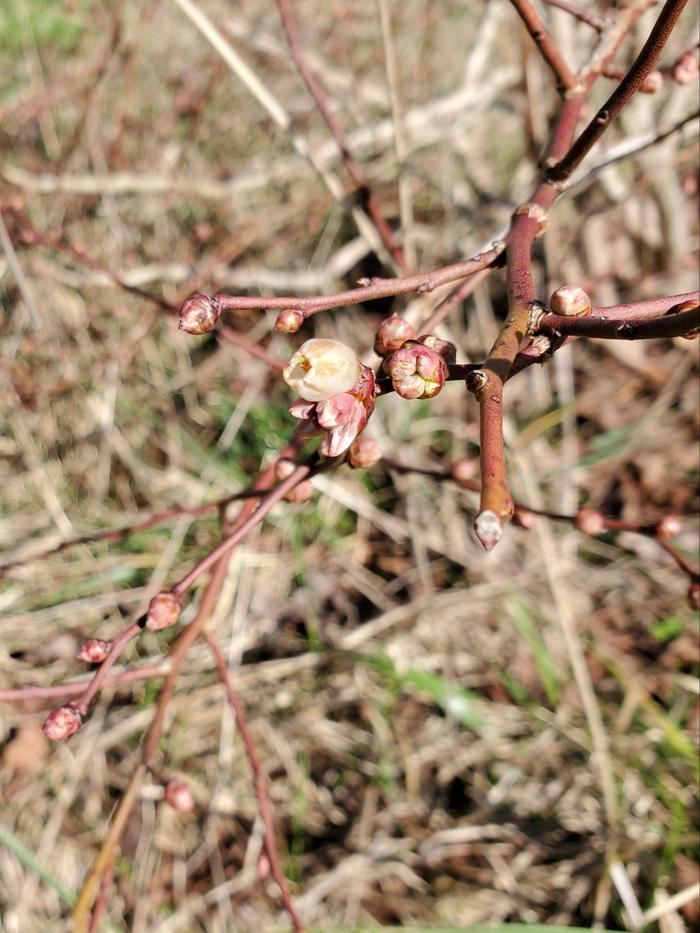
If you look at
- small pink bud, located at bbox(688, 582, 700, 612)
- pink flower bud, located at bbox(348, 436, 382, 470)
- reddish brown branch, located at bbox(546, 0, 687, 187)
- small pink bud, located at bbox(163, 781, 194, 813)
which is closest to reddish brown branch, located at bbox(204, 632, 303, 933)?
small pink bud, located at bbox(163, 781, 194, 813)

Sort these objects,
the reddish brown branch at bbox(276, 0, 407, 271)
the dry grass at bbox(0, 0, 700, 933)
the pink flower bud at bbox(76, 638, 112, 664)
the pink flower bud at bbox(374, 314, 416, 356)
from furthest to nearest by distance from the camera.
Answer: the dry grass at bbox(0, 0, 700, 933), the reddish brown branch at bbox(276, 0, 407, 271), the pink flower bud at bbox(76, 638, 112, 664), the pink flower bud at bbox(374, 314, 416, 356)

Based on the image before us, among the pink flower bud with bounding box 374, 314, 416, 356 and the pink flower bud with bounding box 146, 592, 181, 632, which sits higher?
the pink flower bud with bounding box 374, 314, 416, 356

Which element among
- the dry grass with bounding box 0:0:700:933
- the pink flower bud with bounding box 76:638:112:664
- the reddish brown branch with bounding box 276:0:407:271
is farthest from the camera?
the dry grass with bounding box 0:0:700:933

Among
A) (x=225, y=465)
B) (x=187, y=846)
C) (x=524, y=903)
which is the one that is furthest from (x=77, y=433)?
(x=524, y=903)

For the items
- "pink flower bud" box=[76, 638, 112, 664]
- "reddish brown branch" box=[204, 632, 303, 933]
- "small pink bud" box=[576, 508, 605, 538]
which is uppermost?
"small pink bud" box=[576, 508, 605, 538]

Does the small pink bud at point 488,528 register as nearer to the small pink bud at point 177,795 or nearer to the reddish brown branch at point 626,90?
the reddish brown branch at point 626,90

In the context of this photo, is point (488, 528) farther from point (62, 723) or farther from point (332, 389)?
point (62, 723)

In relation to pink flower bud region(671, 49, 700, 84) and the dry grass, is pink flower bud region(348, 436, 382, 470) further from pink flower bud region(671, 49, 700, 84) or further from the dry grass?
the dry grass

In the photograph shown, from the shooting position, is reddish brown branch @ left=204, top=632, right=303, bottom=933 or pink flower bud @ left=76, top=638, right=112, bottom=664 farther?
reddish brown branch @ left=204, top=632, right=303, bottom=933
